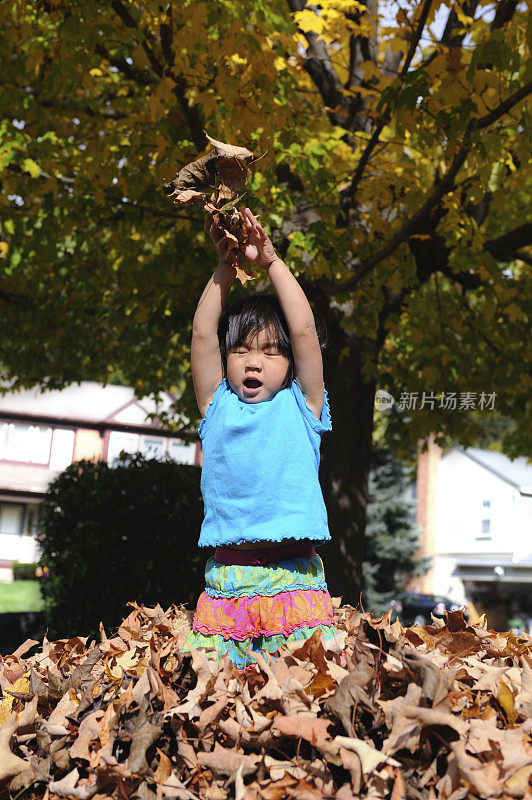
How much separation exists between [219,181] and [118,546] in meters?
5.48

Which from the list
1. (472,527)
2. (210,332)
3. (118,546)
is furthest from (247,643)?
(472,527)

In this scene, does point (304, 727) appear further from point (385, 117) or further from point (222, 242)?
point (385, 117)

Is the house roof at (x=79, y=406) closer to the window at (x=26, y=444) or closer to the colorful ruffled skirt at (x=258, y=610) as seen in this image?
the window at (x=26, y=444)

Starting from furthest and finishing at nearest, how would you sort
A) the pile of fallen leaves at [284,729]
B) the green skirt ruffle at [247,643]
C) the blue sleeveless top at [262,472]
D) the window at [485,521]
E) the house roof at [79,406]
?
1. the window at [485,521]
2. the house roof at [79,406]
3. the blue sleeveless top at [262,472]
4. the green skirt ruffle at [247,643]
5. the pile of fallen leaves at [284,729]

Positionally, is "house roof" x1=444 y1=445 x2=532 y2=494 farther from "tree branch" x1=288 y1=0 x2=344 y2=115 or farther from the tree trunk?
"tree branch" x1=288 y1=0 x2=344 y2=115

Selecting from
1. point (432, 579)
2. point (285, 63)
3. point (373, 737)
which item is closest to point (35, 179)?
point (285, 63)

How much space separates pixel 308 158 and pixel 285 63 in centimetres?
62

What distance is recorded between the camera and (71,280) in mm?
8266

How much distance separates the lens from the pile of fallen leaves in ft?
4.33

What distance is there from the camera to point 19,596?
22.3 m

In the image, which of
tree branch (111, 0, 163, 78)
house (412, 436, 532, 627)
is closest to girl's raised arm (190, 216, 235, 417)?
tree branch (111, 0, 163, 78)

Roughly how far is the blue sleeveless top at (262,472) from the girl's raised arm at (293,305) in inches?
3.8

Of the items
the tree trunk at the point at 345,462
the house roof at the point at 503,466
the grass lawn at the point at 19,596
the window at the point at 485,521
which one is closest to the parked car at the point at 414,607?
the window at the point at 485,521

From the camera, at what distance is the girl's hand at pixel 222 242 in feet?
7.28
